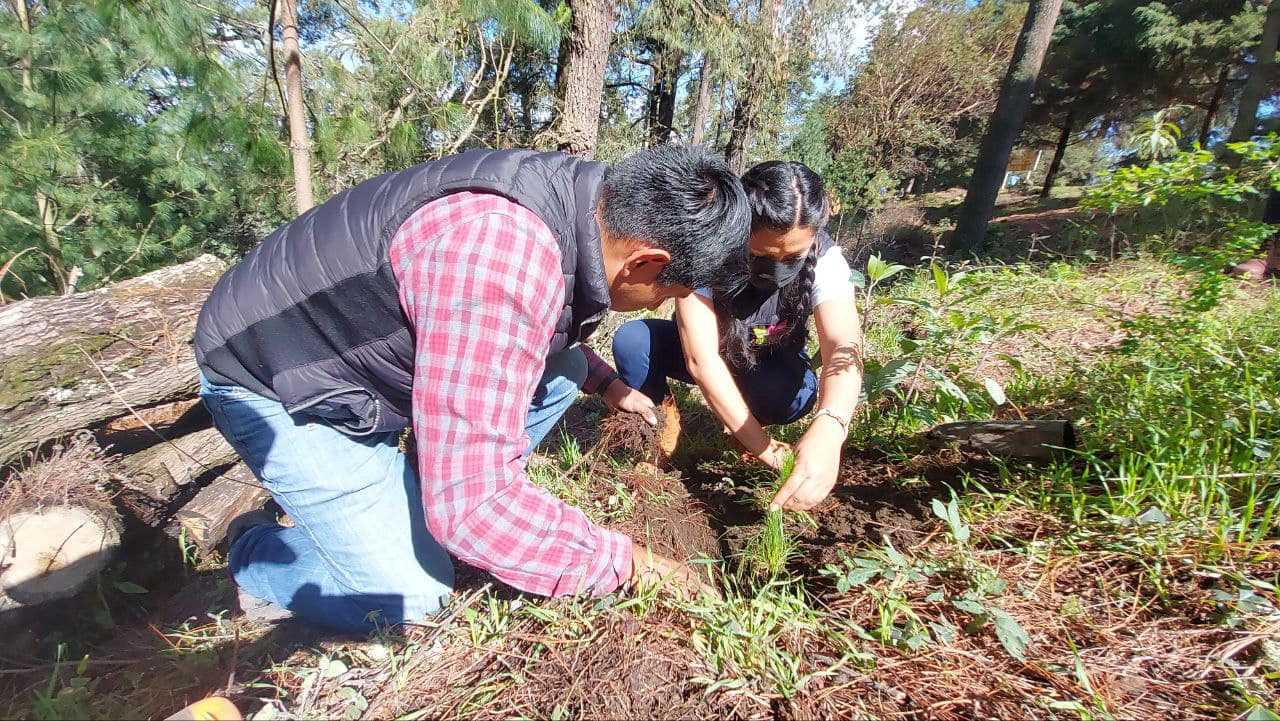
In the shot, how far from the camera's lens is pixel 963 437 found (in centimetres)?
178

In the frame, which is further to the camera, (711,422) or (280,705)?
(711,422)

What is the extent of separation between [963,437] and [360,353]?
1.85m

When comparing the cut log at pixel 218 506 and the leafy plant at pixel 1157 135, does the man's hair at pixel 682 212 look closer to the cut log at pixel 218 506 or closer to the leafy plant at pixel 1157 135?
the leafy plant at pixel 1157 135

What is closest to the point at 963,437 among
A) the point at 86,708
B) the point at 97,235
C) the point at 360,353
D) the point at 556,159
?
the point at 556,159

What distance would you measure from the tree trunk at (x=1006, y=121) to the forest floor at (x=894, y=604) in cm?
672

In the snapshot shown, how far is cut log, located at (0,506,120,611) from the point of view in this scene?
176 centimetres

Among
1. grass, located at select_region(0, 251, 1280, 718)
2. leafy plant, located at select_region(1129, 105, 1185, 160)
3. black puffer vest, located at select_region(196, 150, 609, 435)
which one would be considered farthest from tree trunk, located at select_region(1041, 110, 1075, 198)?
black puffer vest, located at select_region(196, 150, 609, 435)

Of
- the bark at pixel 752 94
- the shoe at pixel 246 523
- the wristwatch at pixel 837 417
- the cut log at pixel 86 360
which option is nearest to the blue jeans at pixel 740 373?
the wristwatch at pixel 837 417

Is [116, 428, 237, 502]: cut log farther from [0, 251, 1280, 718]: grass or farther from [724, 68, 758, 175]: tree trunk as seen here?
[724, 68, 758, 175]: tree trunk

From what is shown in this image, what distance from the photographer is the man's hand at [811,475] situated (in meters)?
1.45

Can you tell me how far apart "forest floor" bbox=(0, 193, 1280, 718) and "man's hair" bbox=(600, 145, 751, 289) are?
31.1 inches

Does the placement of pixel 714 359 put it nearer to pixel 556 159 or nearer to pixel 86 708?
pixel 556 159

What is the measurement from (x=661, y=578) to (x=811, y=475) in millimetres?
491

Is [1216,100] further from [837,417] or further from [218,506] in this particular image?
[218,506]
